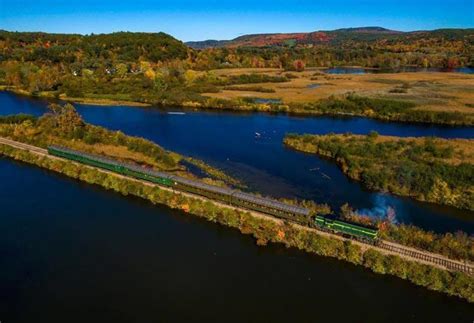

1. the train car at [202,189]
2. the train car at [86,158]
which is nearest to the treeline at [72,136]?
the train car at [86,158]

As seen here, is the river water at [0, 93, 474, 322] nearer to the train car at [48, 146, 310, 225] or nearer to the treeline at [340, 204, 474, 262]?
the train car at [48, 146, 310, 225]

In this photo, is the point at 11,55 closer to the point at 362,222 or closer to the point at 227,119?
the point at 227,119

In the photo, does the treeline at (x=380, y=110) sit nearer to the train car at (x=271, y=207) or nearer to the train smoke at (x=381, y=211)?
the train smoke at (x=381, y=211)

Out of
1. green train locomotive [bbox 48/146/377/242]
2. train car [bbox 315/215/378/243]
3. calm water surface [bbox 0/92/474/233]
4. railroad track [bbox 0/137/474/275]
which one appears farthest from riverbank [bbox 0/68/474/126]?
railroad track [bbox 0/137/474/275]

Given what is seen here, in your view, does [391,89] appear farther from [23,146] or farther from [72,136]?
[23,146]

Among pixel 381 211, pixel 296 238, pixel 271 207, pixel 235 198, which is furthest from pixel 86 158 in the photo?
pixel 381 211

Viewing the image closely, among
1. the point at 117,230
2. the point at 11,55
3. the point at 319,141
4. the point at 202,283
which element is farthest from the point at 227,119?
the point at 11,55
